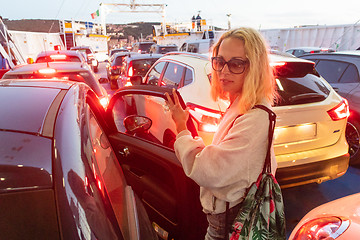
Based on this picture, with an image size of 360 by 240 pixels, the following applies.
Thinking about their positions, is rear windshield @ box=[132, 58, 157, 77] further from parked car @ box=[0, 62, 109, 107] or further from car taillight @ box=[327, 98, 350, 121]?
car taillight @ box=[327, 98, 350, 121]

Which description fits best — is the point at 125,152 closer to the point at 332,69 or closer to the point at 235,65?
the point at 235,65

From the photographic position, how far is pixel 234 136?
1310 mm

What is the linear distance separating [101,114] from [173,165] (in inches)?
28.7

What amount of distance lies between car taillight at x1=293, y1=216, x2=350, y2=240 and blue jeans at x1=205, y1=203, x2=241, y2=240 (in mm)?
590

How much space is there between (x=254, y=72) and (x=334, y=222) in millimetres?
1081

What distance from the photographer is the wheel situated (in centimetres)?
449

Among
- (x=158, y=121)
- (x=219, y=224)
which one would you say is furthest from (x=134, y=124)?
(x=158, y=121)

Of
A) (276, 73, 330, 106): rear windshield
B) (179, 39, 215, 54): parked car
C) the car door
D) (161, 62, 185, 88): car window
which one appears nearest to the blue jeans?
the car door

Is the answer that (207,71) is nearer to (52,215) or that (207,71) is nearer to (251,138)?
(251,138)

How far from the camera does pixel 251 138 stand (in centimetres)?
129

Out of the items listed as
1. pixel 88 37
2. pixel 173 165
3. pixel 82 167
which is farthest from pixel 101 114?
pixel 88 37

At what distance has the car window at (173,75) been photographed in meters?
4.11

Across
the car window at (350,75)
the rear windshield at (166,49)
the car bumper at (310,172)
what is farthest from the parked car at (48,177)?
the rear windshield at (166,49)

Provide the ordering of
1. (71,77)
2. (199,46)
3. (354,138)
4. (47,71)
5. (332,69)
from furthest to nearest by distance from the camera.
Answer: (199,46) → (332,69) → (354,138) → (71,77) → (47,71)
